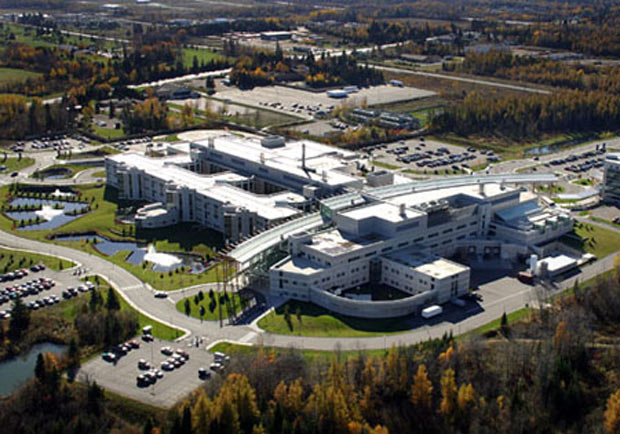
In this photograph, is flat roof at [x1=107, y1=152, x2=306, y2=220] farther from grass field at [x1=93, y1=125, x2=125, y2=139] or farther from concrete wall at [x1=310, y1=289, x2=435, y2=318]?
grass field at [x1=93, y1=125, x2=125, y2=139]

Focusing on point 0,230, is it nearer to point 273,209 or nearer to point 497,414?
point 273,209

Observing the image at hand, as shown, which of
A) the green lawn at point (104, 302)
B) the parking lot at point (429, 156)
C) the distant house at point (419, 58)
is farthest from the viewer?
the distant house at point (419, 58)

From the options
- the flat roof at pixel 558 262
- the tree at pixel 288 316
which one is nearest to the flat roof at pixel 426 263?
the flat roof at pixel 558 262

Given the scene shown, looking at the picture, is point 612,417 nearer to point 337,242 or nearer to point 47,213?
point 337,242

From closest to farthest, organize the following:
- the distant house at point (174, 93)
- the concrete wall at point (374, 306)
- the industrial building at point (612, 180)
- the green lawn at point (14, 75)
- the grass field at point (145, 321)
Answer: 1. the grass field at point (145, 321)
2. the concrete wall at point (374, 306)
3. the industrial building at point (612, 180)
4. the distant house at point (174, 93)
5. the green lawn at point (14, 75)

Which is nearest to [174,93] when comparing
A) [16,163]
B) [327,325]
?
[16,163]

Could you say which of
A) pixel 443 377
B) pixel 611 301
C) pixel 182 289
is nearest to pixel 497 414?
pixel 443 377

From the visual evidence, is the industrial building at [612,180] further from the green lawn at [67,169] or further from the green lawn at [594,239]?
the green lawn at [67,169]

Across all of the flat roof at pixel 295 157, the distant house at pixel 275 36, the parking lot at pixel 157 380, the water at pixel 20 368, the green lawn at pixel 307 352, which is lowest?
the water at pixel 20 368
